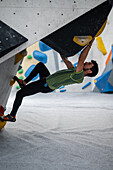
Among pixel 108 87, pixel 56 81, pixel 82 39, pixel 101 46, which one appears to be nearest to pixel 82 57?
pixel 82 39

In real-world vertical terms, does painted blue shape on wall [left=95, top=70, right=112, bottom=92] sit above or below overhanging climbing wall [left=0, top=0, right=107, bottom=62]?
below

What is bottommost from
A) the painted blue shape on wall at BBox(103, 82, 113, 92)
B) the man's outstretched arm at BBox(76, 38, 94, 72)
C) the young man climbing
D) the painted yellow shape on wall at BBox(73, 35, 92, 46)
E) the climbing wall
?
the painted blue shape on wall at BBox(103, 82, 113, 92)

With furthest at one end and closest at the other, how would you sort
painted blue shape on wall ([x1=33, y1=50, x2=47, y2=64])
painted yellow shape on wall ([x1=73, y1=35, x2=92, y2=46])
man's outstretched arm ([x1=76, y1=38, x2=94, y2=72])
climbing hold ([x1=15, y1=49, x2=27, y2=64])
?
painted blue shape on wall ([x1=33, y1=50, x2=47, y2=64]) < climbing hold ([x1=15, y1=49, x2=27, y2=64]) < man's outstretched arm ([x1=76, y1=38, x2=94, y2=72]) < painted yellow shape on wall ([x1=73, y1=35, x2=92, y2=46])

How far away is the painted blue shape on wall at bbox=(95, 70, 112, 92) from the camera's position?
452 cm

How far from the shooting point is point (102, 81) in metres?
4.76

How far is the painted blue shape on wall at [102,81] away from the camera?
4.52 m

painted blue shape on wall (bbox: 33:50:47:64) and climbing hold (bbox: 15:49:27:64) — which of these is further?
painted blue shape on wall (bbox: 33:50:47:64)

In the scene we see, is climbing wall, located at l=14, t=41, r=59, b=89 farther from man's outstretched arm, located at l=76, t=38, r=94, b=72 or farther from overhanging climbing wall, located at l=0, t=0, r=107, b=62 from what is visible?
overhanging climbing wall, located at l=0, t=0, r=107, b=62

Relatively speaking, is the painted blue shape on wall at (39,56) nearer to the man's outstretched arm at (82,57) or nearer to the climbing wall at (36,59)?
A: the climbing wall at (36,59)

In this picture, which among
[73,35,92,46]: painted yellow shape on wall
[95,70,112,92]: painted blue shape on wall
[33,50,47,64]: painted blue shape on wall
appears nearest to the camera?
[73,35,92,46]: painted yellow shape on wall

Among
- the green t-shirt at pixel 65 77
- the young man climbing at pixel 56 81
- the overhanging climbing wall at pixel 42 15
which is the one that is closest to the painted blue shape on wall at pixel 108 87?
the young man climbing at pixel 56 81

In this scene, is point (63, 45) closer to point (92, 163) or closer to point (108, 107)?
point (92, 163)

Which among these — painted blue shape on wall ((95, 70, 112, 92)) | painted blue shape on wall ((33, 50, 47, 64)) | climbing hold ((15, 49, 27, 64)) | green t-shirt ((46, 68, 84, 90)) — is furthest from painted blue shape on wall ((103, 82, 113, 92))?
climbing hold ((15, 49, 27, 64))

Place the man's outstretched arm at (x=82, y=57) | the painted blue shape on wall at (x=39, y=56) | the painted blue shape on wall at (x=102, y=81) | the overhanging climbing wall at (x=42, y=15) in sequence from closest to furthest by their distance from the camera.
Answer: the overhanging climbing wall at (x=42, y=15), the man's outstretched arm at (x=82, y=57), the painted blue shape on wall at (x=102, y=81), the painted blue shape on wall at (x=39, y=56)
